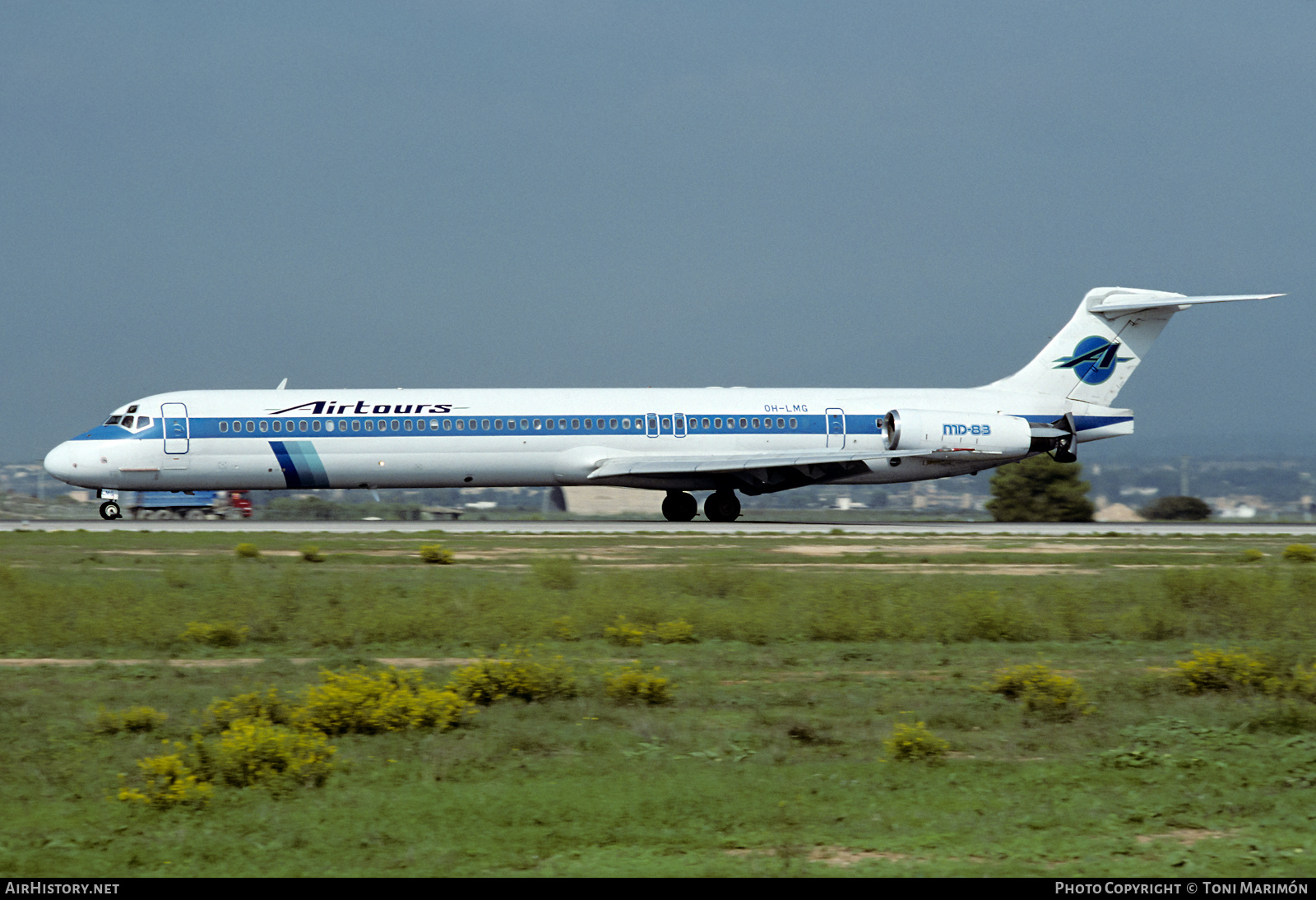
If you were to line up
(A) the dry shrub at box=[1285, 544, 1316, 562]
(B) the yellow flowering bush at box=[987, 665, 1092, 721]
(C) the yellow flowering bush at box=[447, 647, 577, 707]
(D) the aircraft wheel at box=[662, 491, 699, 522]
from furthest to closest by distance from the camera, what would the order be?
(D) the aircraft wheel at box=[662, 491, 699, 522] → (A) the dry shrub at box=[1285, 544, 1316, 562] → (C) the yellow flowering bush at box=[447, 647, 577, 707] → (B) the yellow flowering bush at box=[987, 665, 1092, 721]

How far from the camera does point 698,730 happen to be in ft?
37.3

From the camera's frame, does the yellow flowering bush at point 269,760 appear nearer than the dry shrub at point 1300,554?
Yes

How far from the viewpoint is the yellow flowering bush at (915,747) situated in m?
10.3

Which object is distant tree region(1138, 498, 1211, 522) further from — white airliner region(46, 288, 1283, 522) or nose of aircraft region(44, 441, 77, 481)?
nose of aircraft region(44, 441, 77, 481)

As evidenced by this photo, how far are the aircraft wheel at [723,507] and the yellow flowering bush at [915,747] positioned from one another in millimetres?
29362

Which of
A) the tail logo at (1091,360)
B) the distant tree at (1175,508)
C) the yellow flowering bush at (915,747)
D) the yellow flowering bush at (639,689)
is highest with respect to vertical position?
the tail logo at (1091,360)

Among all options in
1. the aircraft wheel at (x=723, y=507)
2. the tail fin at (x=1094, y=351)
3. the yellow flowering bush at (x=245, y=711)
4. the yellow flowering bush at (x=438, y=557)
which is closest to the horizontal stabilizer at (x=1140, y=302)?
the tail fin at (x=1094, y=351)

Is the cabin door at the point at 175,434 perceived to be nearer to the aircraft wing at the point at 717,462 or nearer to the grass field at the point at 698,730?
the aircraft wing at the point at 717,462

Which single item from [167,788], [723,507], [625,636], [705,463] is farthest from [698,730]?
[723,507]

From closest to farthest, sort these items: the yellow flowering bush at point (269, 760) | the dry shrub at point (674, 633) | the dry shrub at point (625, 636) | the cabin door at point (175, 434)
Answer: the yellow flowering bush at point (269, 760) → the dry shrub at point (625, 636) → the dry shrub at point (674, 633) → the cabin door at point (175, 434)

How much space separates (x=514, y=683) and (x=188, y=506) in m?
42.0

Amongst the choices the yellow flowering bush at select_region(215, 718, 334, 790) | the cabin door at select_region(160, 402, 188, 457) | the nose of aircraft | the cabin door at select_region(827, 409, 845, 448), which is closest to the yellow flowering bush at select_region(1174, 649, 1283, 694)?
the yellow flowering bush at select_region(215, 718, 334, 790)

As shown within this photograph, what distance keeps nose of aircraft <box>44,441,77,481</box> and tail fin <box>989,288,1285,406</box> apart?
26.7 m

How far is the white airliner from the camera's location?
36.1 meters
